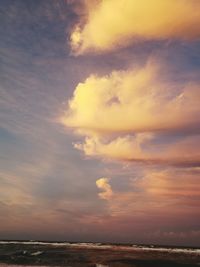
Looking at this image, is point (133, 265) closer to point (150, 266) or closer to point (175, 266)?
point (150, 266)

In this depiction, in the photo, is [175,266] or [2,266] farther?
[175,266]

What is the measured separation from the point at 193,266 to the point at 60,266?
1486cm

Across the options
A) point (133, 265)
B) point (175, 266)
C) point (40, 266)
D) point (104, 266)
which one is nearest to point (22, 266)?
point (40, 266)

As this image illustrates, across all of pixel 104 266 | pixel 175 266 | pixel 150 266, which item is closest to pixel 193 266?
pixel 175 266

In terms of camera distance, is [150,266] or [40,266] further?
[150,266]

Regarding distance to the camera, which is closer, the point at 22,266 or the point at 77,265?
the point at 22,266

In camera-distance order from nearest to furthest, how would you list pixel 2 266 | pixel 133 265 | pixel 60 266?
1. pixel 2 266
2. pixel 60 266
3. pixel 133 265

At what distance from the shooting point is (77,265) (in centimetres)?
3722

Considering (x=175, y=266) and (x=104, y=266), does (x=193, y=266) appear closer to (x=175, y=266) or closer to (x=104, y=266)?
(x=175, y=266)

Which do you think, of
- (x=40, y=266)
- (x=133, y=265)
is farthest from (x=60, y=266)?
(x=133, y=265)

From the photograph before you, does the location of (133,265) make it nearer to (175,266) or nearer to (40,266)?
(175,266)

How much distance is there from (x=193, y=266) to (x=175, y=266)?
7.63ft

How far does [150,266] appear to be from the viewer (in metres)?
38.4

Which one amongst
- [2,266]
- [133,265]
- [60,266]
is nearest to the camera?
[2,266]
